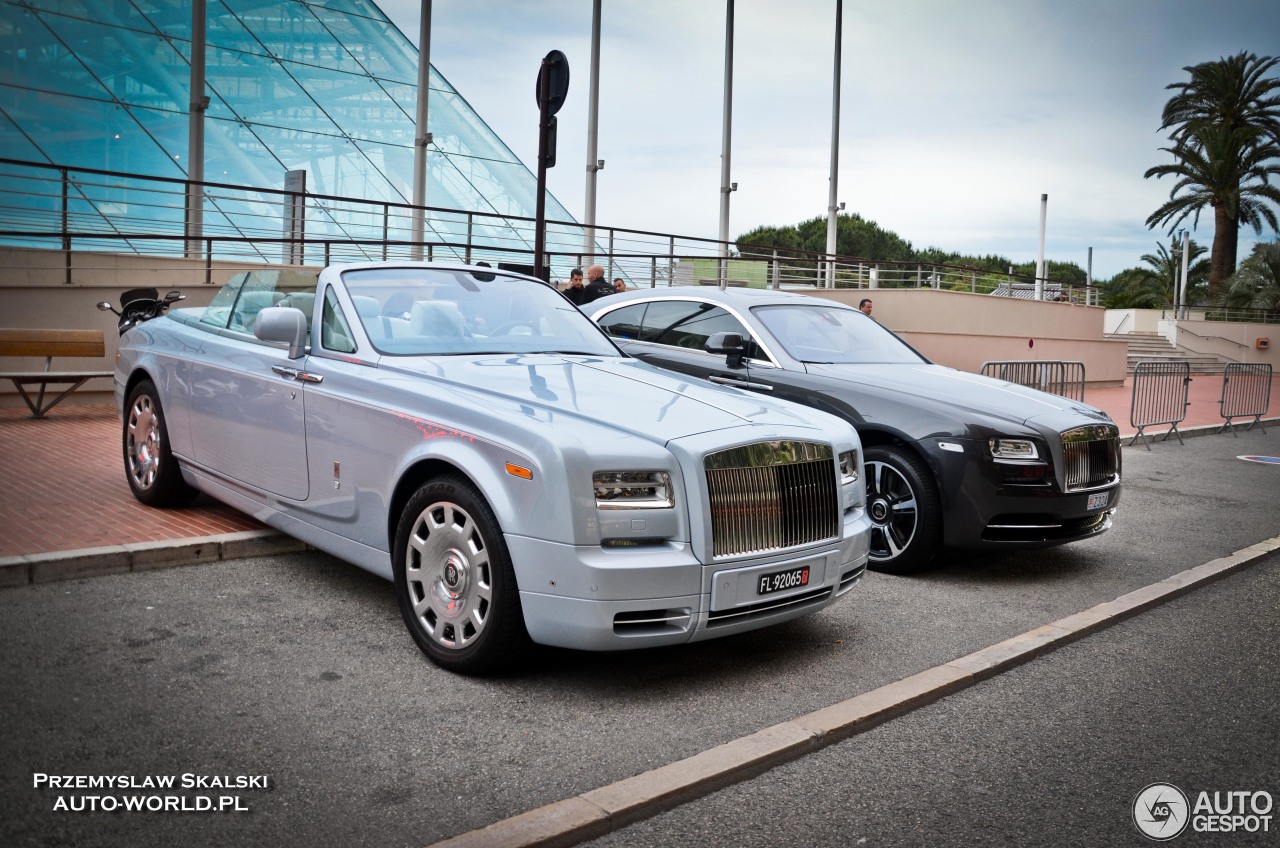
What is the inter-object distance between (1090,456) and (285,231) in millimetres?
14950

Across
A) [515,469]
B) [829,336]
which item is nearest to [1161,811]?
[515,469]

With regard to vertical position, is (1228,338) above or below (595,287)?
below

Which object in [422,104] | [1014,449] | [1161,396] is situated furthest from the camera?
[422,104]

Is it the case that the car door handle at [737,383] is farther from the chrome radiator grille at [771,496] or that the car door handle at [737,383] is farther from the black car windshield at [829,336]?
the chrome radiator grille at [771,496]

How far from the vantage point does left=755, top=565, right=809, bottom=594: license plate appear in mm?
4492

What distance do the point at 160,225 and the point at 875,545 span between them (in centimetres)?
1510

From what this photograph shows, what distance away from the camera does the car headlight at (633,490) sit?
420cm

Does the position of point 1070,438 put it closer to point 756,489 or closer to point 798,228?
point 756,489

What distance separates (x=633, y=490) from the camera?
426 cm

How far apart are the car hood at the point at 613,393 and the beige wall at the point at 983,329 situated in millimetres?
22198

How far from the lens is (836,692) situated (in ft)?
15.0

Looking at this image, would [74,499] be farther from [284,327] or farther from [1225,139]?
[1225,139]

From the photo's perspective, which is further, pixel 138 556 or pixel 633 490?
pixel 138 556

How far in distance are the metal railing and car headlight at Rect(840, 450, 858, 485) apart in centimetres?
1067
